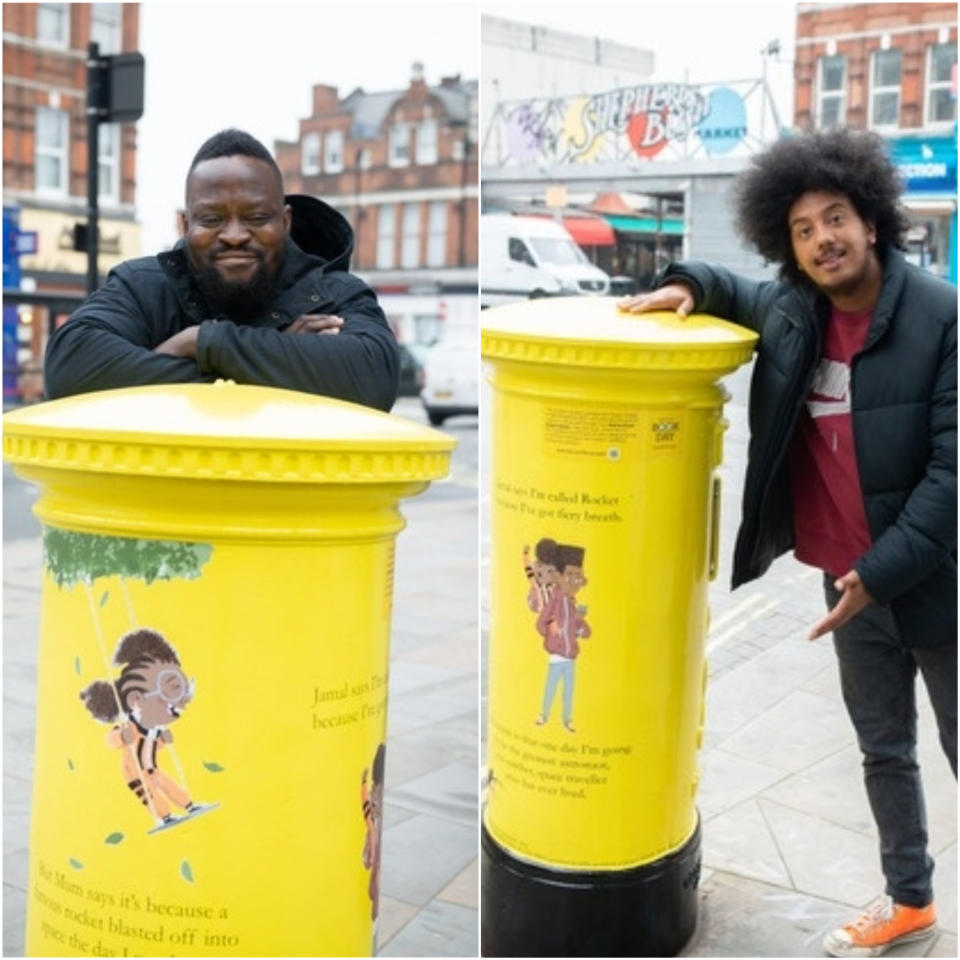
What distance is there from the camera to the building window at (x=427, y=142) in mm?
45156

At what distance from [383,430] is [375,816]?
0.59 metres

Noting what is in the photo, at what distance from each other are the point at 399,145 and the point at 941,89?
2599cm

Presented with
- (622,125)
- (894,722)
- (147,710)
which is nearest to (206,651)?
(147,710)

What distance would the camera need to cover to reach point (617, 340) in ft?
8.94

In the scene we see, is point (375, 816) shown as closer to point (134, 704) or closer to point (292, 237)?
point (134, 704)

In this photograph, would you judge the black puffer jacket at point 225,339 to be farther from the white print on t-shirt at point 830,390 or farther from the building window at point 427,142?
the building window at point 427,142

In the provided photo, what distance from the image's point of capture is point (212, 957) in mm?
1806

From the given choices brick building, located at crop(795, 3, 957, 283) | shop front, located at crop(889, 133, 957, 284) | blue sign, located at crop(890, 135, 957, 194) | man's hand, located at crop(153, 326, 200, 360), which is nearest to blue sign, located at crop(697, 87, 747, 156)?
shop front, located at crop(889, 133, 957, 284)

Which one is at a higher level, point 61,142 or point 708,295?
point 61,142

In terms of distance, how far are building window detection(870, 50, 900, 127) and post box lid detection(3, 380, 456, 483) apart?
2379 cm

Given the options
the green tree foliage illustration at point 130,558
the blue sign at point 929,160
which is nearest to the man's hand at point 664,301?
the green tree foliage illustration at point 130,558

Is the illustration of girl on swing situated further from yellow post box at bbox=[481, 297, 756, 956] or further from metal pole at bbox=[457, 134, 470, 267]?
metal pole at bbox=[457, 134, 470, 267]

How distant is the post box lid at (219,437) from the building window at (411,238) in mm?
42416

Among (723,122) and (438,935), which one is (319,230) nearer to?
(438,935)
